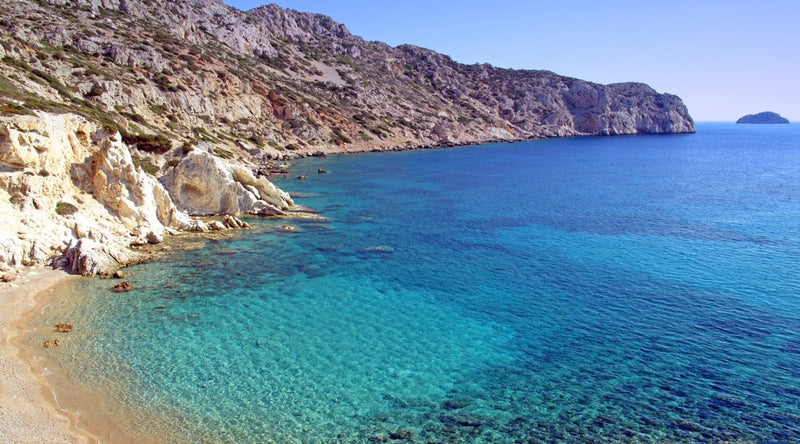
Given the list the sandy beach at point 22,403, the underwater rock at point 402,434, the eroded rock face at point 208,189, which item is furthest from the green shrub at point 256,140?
the underwater rock at point 402,434

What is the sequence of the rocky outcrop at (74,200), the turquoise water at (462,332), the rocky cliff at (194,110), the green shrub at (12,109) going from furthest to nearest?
1. the green shrub at (12,109)
2. the rocky cliff at (194,110)
3. the rocky outcrop at (74,200)
4. the turquoise water at (462,332)

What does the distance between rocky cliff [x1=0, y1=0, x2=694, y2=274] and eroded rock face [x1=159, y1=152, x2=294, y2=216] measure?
0.09 meters

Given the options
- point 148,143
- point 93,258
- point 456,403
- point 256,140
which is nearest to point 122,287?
point 93,258

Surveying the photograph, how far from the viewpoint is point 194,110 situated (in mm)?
77625

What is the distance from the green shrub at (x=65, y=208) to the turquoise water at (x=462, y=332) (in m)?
5.41

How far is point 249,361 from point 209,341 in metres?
2.30

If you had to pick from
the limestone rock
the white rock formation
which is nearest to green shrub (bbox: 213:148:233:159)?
the white rock formation

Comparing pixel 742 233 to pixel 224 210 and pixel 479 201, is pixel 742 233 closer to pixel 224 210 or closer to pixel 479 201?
pixel 479 201

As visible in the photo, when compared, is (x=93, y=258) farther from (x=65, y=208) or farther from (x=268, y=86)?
(x=268, y=86)

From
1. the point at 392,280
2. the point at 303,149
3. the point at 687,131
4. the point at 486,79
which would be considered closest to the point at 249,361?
the point at 392,280

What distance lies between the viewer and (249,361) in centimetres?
1706

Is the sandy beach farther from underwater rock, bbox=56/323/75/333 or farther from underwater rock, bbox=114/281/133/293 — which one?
underwater rock, bbox=114/281/133/293

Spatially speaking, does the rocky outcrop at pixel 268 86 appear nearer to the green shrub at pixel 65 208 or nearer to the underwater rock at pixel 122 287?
the green shrub at pixel 65 208

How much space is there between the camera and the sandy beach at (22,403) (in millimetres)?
12500
